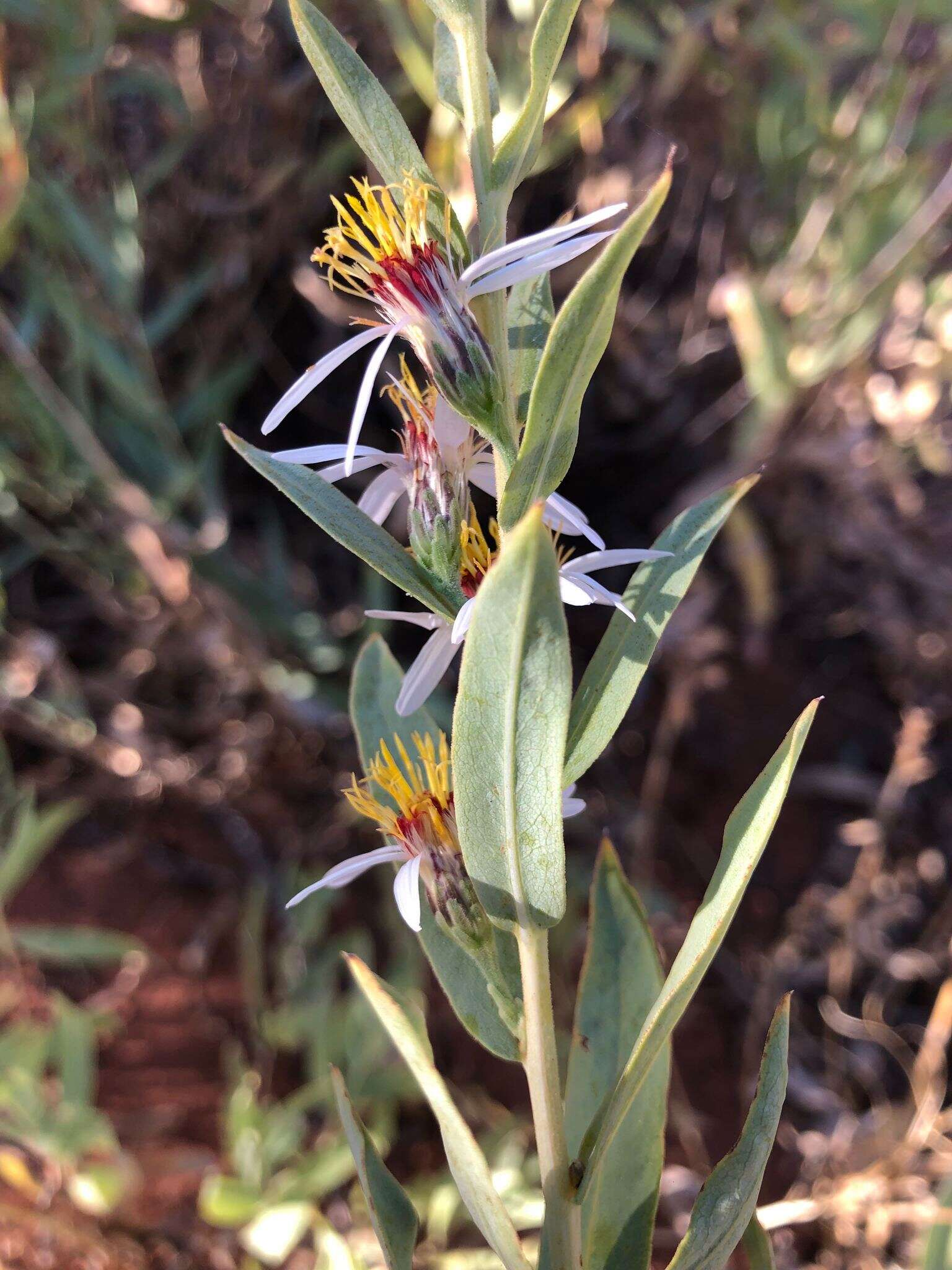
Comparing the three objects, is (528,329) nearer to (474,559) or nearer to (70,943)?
(474,559)

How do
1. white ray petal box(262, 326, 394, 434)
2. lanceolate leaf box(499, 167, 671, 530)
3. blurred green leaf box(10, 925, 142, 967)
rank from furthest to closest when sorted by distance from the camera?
1. blurred green leaf box(10, 925, 142, 967)
2. white ray petal box(262, 326, 394, 434)
3. lanceolate leaf box(499, 167, 671, 530)

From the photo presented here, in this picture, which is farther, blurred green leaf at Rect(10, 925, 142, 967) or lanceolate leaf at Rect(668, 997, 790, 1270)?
blurred green leaf at Rect(10, 925, 142, 967)

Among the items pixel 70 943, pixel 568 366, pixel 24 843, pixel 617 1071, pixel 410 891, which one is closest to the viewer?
pixel 568 366

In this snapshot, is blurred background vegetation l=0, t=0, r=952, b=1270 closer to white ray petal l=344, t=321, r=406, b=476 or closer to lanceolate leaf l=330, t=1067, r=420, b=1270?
lanceolate leaf l=330, t=1067, r=420, b=1270

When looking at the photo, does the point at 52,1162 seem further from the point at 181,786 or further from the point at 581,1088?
the point at 581,1088

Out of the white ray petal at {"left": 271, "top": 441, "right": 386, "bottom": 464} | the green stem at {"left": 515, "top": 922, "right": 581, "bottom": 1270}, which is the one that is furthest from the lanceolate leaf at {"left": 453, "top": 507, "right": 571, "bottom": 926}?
the white ray petal at {"left": 271, "top": 441, "right": 386, "bottom": 464}

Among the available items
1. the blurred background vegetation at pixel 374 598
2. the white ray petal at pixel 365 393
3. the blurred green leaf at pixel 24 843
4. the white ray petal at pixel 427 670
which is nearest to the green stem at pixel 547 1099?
the white ray petal at pixel 427 670

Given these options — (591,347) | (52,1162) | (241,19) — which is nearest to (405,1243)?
(591,347)

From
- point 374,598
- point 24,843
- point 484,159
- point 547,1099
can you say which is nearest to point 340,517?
point 484,159
